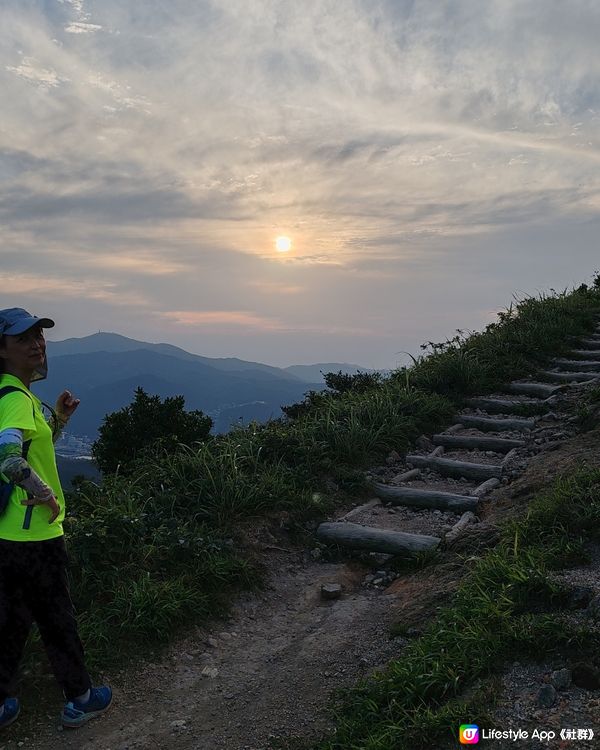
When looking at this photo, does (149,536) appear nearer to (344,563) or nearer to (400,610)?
(344,563)

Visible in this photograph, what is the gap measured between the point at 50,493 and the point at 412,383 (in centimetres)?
796

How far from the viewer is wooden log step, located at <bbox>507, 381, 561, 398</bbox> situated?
10062 millimetres

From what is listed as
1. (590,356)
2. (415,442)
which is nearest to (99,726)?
(415,442)

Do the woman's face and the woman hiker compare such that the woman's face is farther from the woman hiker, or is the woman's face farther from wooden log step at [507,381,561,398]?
wooden log step at [507,381,561,398]

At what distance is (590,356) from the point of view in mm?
12227

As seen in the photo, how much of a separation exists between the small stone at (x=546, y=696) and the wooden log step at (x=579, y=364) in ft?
30.9

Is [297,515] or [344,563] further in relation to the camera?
[297,515]

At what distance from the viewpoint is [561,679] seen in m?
3.12

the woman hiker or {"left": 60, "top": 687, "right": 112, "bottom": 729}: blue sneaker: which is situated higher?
the woman hiker

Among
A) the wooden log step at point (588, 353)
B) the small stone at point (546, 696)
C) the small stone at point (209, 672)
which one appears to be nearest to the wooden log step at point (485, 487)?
the small stone at point (209, 672)

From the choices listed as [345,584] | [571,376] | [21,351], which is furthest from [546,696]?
[571,376]

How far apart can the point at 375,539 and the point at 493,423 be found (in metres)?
3.95

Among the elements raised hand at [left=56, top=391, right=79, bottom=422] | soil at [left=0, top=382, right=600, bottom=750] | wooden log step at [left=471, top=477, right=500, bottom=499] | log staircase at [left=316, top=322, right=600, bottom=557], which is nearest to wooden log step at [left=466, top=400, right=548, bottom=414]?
log staircase at [left=316, top=322, right=600, bottom=557]

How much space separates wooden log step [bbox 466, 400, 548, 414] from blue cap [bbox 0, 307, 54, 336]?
25.4 ft
